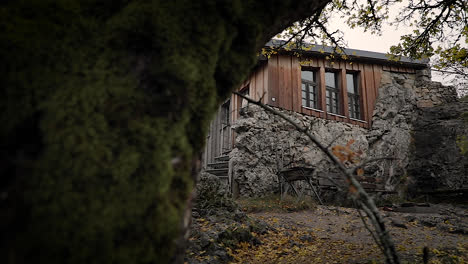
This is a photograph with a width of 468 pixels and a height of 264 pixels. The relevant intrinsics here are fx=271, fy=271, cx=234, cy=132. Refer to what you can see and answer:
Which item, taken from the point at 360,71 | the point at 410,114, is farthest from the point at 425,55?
the point at 410,114

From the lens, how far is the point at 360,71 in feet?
33.6

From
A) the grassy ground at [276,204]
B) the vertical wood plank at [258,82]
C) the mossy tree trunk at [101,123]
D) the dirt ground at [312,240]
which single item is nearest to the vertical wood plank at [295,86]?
the vertical wood plank at [258,82]

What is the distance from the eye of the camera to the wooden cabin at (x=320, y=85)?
29.2ft

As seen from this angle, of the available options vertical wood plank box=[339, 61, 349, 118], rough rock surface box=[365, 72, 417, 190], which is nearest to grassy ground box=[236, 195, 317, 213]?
rough rock surface box=[365, 72, 417, 190]

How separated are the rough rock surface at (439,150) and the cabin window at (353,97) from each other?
2261 millimetres

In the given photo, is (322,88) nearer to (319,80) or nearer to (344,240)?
(319,80)

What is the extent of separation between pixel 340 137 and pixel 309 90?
77.0 inches

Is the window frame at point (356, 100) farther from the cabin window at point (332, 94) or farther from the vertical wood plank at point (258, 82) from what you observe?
the vertical wood plank at point (258, 82)

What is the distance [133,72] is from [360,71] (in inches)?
421

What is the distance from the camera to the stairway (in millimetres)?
9164

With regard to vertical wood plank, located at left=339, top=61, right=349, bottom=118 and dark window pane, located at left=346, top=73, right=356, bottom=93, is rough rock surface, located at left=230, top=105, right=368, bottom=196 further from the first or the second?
dark window pane, located at left=346, top=73, right=356, bottom=93

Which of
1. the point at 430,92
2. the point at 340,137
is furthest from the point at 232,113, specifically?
the point at 430,92

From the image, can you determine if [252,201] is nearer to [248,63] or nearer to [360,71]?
[248,63]

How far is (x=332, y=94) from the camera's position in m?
9.99
